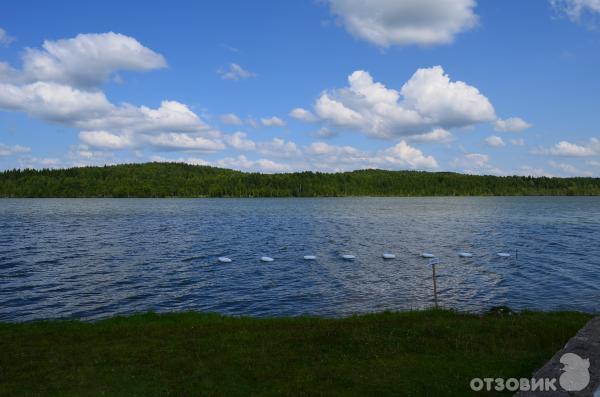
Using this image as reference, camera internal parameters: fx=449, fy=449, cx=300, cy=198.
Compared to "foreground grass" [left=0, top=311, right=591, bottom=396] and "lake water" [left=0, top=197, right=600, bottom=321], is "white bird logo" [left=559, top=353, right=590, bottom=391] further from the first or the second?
"lake water" [left=0, top=197, right=600, bottom=321]

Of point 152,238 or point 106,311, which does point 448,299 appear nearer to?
point 106,311

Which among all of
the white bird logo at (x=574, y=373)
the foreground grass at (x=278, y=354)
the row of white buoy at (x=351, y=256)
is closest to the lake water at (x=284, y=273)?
the row of white buoy at (x=351, y=256)

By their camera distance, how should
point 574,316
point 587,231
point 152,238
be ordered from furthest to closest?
point 587,231 → point 152,238 → point 574,316

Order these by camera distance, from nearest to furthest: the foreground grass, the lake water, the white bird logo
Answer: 1. the white bird logo
2. the foreground grass
3. the lake water

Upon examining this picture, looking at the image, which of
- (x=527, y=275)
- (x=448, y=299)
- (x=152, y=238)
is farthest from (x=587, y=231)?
(x=152, y=238)

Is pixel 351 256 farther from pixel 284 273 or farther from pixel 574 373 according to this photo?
pixel 574 373

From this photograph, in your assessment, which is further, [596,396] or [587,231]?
[587,231]

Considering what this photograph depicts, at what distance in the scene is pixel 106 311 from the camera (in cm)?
3288

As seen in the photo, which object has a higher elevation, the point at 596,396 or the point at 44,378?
the point at 596,396

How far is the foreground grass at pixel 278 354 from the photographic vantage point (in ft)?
47.8

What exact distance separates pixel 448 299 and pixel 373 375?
23.3m

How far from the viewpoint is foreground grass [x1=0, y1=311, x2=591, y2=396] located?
1456 centimetres

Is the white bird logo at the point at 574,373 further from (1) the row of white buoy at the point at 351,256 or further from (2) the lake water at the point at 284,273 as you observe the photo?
(1) the row of white buoy at the point at 351,256

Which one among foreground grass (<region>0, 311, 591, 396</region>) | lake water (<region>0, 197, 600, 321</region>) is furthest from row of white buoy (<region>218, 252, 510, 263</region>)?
foreground grass (<region>0, 311, 591, 396</region>)
